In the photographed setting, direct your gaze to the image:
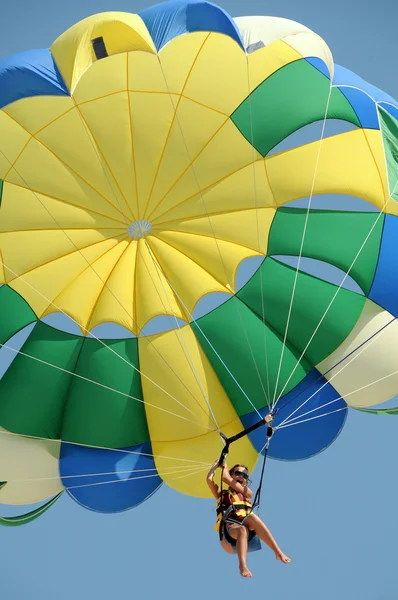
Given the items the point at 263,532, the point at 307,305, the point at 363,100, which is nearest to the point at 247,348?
the point at 307,305

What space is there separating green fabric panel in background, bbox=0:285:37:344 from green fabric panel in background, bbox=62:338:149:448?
589mm

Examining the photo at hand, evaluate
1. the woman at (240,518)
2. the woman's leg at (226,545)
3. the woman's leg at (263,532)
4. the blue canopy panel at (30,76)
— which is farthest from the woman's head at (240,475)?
the blue canopy panel at (30,76)

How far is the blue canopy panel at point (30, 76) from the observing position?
9.98 metres

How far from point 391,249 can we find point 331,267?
584 millimetres

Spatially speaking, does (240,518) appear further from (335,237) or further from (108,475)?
(335,237)

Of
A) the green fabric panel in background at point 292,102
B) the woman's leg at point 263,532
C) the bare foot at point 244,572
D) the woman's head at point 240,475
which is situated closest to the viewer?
the bare foot at point 244,572

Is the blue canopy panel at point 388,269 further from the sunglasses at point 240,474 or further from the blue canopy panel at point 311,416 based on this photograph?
the sunglasses at point 240,474

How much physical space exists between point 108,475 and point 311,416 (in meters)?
Answer: 1.93

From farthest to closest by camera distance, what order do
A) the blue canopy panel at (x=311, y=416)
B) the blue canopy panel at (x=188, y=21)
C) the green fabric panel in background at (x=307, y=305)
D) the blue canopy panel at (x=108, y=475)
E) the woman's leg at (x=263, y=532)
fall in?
the blue canopy panel at (x=108, y=475), the blue canopy panel at (x=311, y=416), the green fabric panel in background at (x=307, y=305), the blue canopy panel at (x=188, y=21), the woman's leg at (x=263, y=532)

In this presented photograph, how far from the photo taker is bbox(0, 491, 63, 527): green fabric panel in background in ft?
35.5

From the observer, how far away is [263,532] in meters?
9.46

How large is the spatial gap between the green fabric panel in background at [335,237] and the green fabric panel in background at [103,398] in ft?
5.66

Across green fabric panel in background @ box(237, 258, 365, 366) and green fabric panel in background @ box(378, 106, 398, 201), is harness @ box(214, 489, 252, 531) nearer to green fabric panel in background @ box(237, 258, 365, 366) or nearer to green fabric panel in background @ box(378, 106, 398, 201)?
green fabric panel in background @ box(237, 258, 365, 366)

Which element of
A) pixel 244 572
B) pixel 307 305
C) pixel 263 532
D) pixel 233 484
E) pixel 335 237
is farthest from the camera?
pixel 307 305
